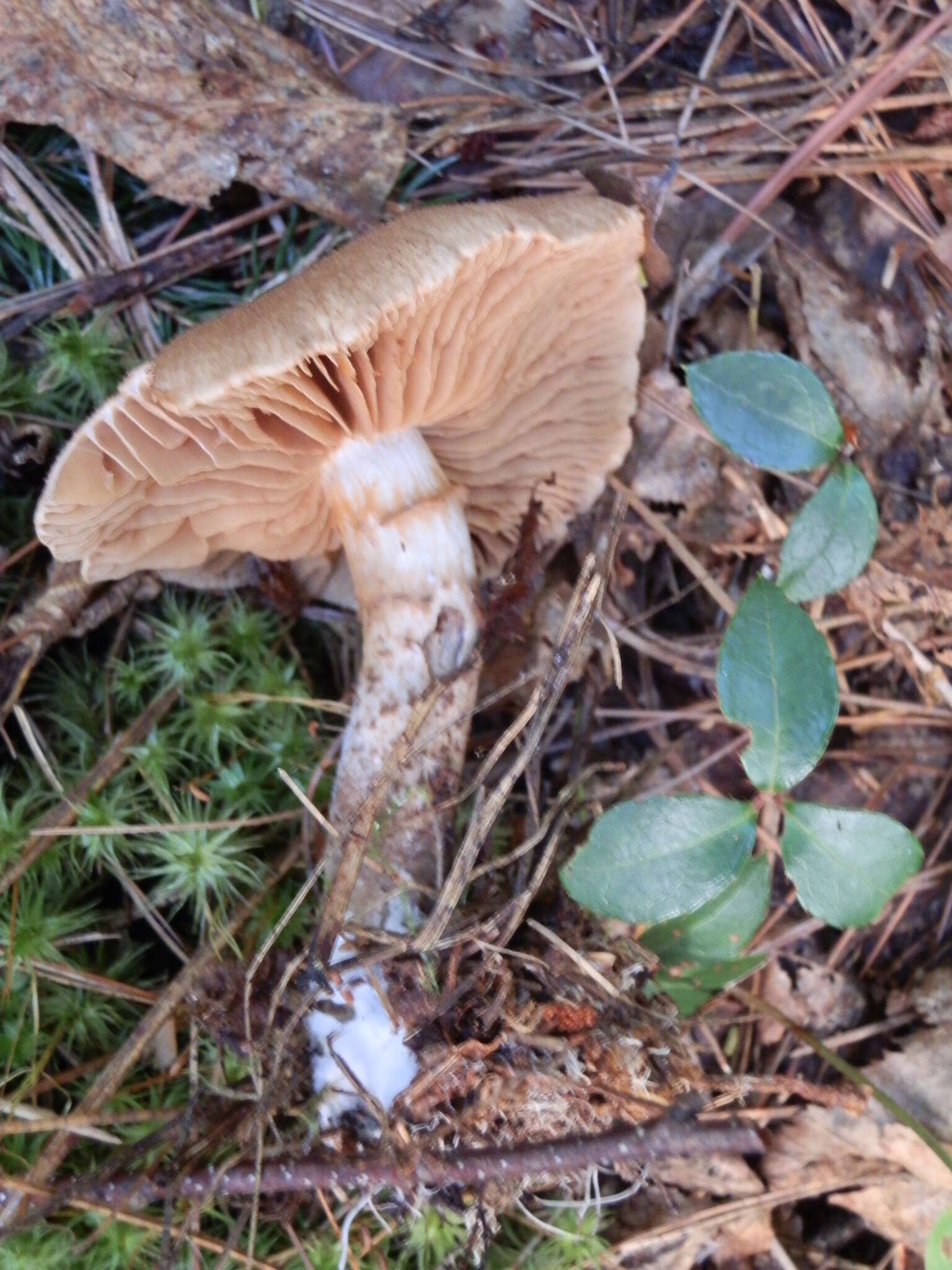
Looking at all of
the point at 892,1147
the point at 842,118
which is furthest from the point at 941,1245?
the point at 842,118

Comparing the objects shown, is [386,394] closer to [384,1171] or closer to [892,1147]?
[384,1171]

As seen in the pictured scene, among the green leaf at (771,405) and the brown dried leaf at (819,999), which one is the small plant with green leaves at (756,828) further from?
the brown dried leaf at (819,999)

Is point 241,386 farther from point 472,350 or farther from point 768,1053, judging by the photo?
point 768,1053

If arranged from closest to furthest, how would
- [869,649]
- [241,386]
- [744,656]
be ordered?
[241,386]
[744,656]
[869,649]

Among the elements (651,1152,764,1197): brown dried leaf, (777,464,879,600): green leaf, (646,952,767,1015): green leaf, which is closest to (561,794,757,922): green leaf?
(646,952,767,1015): green leaf

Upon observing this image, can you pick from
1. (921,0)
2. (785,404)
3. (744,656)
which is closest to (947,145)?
(921,0)

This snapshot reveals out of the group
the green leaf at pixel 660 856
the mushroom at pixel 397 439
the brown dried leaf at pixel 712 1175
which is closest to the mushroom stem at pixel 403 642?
the mushroom at pixel 397 439
